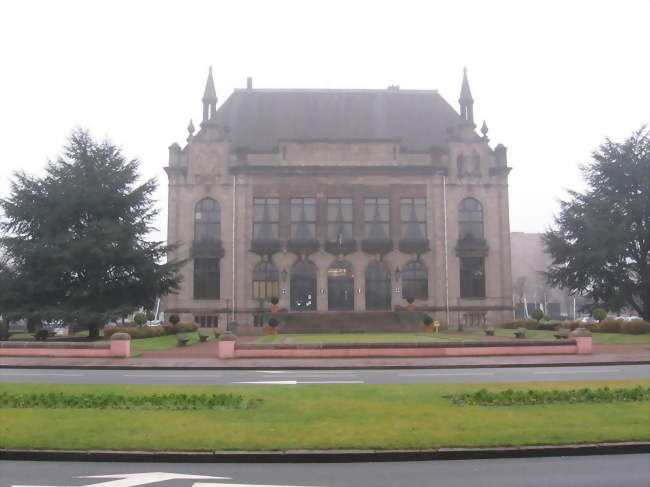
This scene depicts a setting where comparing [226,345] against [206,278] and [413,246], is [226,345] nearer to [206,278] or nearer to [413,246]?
[206,278]

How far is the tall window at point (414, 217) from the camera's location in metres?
51.6

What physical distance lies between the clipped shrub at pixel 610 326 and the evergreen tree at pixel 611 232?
4149mm

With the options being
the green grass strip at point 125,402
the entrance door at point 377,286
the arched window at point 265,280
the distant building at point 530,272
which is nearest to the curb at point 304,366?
the green grass strip at point 125,402

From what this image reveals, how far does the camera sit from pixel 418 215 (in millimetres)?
51969

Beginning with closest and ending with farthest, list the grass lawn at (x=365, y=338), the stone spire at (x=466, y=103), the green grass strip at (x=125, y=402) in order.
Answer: the green grass strip at (x=125, y=402) → the grass lawn at (x=365, y=338) → the stone spire at (x=466, y=103)

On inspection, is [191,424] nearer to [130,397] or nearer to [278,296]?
[130,397]

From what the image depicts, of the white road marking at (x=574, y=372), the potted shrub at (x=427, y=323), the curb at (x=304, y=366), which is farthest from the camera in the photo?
the potted shrub at (x=427, y=323)

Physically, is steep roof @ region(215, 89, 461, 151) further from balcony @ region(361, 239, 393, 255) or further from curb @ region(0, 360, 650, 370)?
curb @ region(0, 360, 650, 370)

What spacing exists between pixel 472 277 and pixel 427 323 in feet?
25.8

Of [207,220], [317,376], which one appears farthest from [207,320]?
[317,376]

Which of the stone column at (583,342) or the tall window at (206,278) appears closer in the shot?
the stone column at (583,342)

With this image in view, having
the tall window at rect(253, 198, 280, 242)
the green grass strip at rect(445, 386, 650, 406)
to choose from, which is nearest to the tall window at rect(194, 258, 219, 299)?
the tall window at rect(253, 198, 280, 242)

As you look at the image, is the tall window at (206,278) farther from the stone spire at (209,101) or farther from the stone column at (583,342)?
the stone column at (583,342)

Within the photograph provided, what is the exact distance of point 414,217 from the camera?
170ft
